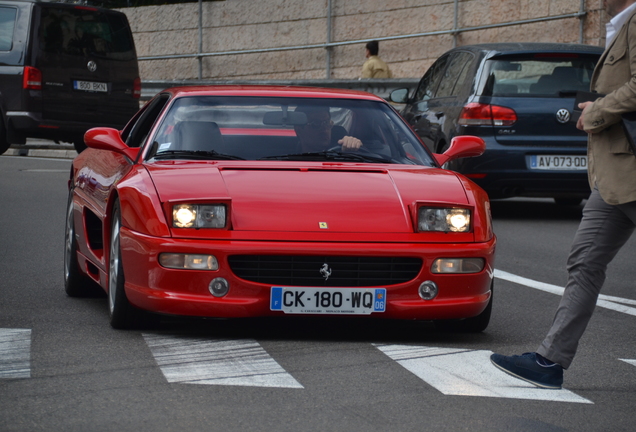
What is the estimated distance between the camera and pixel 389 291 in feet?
18.4

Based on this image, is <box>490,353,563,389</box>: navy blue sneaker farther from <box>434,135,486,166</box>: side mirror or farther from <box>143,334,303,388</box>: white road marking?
<box>434,135,486,166</box>: side mirror

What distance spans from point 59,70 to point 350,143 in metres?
11.1

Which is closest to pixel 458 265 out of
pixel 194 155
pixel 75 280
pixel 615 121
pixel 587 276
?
pixel 587 276

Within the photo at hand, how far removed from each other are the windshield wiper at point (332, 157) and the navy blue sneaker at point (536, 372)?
76.2 inches

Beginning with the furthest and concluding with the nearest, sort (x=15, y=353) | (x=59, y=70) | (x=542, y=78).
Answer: (x=59, y=70) → (x=542, y=78) → (x=15, y=353)

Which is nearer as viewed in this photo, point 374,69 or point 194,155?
point 194,155

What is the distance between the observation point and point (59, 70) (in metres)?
17.0

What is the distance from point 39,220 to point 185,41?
15.1 meters

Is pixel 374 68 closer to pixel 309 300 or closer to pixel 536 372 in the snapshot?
pixel 309 300

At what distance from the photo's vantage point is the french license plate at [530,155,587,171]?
11.7 meters

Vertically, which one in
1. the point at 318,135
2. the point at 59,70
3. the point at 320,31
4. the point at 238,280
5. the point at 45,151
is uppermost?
the point at 320,31

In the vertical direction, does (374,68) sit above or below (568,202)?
above

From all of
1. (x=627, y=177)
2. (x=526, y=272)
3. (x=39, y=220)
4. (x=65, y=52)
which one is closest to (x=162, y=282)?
(x=627, y=177)

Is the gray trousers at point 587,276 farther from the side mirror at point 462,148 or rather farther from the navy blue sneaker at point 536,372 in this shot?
the side mirror at point 462,148
